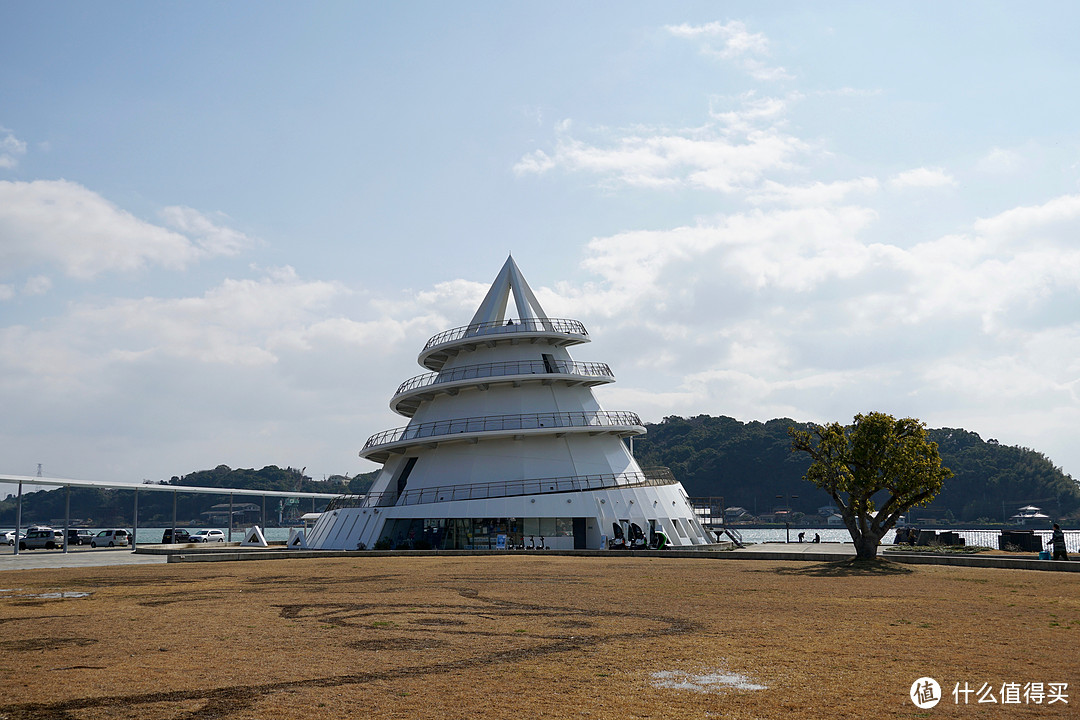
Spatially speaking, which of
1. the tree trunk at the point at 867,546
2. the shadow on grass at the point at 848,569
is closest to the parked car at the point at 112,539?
the shadow on grass at the point at 848,569

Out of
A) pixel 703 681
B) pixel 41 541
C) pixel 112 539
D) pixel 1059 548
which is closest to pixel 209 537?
pixel 112 539

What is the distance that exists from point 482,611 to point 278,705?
333 inches

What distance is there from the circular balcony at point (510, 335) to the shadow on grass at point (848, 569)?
2491 centimetres

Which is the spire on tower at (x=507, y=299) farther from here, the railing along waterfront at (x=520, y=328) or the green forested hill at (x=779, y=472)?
the green forested hill at (x=779, y=472)

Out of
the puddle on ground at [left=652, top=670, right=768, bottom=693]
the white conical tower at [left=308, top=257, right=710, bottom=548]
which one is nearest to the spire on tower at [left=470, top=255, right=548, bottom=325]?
the white conical tower at [left=308, top=257, right=710, bottom=548]

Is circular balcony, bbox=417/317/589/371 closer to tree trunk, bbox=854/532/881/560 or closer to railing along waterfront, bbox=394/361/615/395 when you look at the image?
railing along waterfront, bbox=394/361/615/395

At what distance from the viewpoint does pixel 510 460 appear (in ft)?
162

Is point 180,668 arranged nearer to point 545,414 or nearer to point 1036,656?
point 1036,656

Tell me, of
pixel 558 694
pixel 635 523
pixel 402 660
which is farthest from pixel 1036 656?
pixel 635 523

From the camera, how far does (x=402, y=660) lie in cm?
1204

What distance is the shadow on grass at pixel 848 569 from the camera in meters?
27.3
